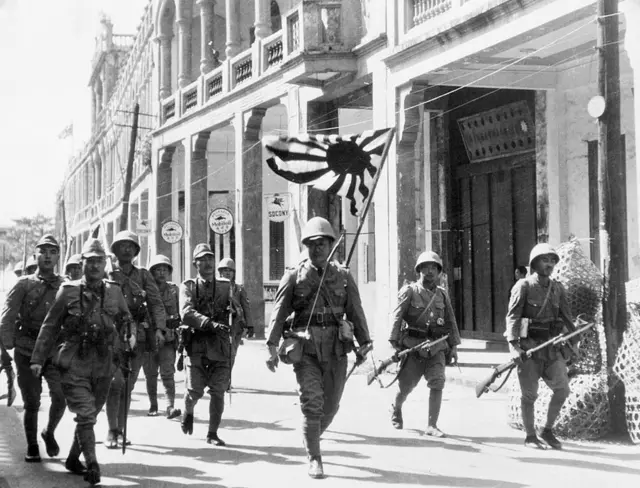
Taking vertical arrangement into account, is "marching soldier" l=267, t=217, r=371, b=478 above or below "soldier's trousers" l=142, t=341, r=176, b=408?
above

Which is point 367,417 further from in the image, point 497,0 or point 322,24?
point 322,24

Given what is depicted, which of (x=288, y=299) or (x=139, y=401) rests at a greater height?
(x=288, y=299)

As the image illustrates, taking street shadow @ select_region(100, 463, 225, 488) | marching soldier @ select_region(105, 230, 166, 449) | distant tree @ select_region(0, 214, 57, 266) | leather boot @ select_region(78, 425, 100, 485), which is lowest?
street shadow @ select_region(100, 463, 225, 488)

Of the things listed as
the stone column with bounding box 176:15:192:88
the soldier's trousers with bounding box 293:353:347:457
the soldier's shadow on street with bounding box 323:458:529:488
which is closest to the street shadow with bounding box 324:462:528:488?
the soldier's shadow on street with bounding box 323:458:529:488

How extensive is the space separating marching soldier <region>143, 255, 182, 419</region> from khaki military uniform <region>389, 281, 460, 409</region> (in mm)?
2757

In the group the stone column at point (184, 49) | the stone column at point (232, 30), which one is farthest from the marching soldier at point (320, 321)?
the stone column at point (184, 49)

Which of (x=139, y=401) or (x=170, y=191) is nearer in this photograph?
(x=139, y=401)

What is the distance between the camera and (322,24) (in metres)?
18.8

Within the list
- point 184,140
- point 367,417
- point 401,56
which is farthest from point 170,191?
point 367,417

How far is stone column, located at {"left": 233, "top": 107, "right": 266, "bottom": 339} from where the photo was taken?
23.3 metres

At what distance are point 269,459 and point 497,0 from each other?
27.0ft

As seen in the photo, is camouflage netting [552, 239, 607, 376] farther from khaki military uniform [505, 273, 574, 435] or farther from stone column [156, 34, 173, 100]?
stone column [156, 34, 173, 100]

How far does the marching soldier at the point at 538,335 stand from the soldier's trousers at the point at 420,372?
1078 mm

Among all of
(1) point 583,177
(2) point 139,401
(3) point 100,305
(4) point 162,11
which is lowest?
(2) point 139,401
